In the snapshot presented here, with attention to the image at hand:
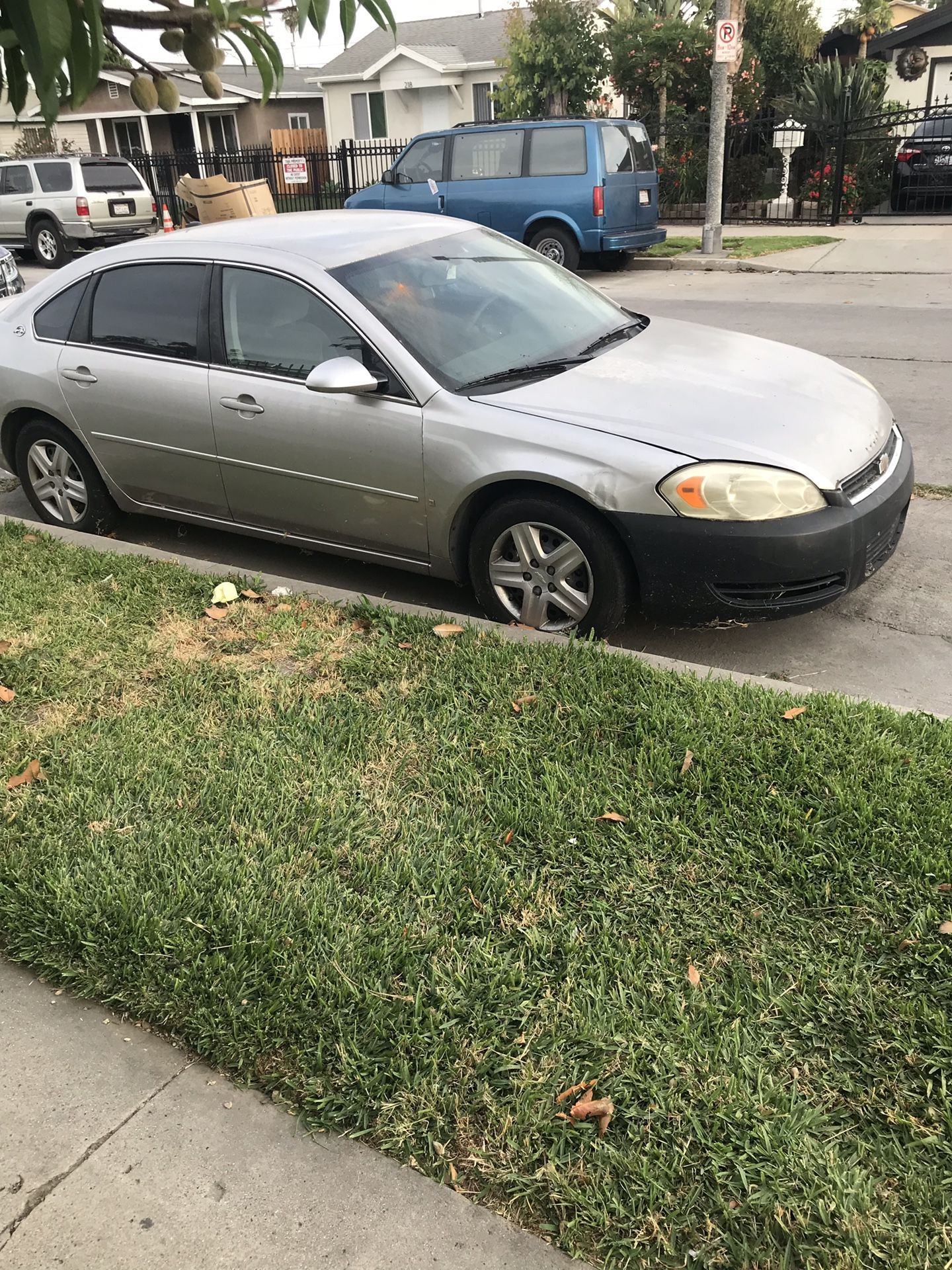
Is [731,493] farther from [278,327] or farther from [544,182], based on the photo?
[544,182]

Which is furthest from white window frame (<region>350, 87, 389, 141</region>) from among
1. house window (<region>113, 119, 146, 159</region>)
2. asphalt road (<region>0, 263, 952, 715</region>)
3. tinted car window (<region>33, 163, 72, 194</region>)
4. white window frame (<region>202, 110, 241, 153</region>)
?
asphalt road (<region>0, 263, 952, 715</region>)

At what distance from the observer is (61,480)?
5848 millimetres

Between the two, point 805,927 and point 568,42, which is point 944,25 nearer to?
point 568,42

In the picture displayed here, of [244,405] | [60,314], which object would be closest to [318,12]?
[244,405]

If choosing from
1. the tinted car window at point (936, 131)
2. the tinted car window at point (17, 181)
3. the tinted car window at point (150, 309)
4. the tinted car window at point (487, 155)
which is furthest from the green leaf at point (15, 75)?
the tinted car window at point (936, 131)

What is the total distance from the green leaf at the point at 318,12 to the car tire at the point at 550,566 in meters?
2.73

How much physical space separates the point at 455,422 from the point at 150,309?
1.93 meters

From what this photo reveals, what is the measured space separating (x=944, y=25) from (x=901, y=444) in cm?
2361

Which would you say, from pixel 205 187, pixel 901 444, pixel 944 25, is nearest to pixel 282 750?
pixel 901 444

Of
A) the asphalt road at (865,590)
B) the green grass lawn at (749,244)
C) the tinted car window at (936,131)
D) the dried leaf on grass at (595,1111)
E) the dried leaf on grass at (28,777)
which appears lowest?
the asphalt road at (865,590)

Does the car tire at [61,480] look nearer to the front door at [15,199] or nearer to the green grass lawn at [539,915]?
the green grass lawn at [539,915]

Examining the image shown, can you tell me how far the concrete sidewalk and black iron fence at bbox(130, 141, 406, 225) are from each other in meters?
22.9

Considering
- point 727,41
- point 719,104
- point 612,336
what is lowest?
point 612,336

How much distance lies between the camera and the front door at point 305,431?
4461 mm
